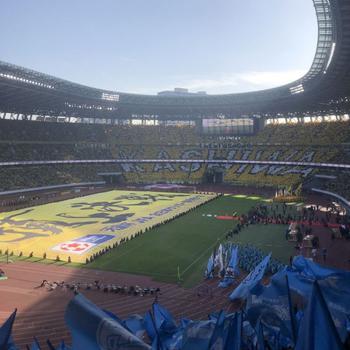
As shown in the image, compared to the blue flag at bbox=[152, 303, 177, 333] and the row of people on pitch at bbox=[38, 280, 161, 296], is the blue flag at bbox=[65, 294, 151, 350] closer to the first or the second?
the blue flag at bbox=[152, 303, 177, 333]

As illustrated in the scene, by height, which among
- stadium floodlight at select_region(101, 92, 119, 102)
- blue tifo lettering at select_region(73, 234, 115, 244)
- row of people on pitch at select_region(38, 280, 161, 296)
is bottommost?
row of people on pitch at select_region(38, 280, 161, 296)

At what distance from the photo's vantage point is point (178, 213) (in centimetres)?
5588

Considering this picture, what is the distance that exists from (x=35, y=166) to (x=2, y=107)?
13.2 meters

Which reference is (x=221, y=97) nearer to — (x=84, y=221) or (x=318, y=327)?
(x=84, y=221)

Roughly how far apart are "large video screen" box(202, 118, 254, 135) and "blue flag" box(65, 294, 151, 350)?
9680 cm

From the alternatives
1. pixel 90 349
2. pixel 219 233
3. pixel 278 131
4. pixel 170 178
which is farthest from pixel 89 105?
pixel 90 349

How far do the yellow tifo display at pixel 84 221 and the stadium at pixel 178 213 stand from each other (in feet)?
1.04

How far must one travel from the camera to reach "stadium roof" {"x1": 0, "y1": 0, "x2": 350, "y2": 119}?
139 feet

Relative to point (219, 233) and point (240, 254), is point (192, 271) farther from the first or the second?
point (219, 233)

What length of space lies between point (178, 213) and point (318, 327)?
4899cm

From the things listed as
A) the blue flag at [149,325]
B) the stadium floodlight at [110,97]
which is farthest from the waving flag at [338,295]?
the stadium floodlight at [110,97]

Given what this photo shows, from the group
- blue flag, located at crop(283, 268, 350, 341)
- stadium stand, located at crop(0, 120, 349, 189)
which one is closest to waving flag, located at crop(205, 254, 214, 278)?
blue flag, located at crop(283, 268, 350, 341)

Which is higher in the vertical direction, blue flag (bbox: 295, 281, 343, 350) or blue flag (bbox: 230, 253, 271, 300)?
blue flag (bbox: 295, 281, 343, 350)

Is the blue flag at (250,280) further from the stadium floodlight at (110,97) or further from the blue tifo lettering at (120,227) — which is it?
the stadium floodlight at (110,97)
